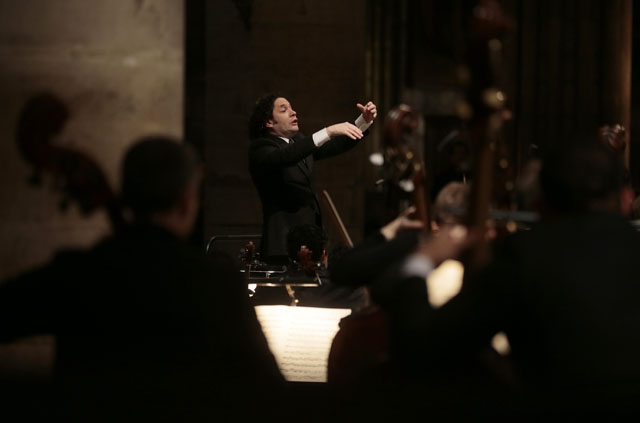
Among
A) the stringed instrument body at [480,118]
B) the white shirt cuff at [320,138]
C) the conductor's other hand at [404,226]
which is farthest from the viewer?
the white shirt cuff at [320,138]

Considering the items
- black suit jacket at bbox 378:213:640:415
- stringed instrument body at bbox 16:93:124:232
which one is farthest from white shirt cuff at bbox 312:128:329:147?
black suit jacket at bbox 378:213:640:415

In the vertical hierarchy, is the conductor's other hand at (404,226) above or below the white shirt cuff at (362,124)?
below

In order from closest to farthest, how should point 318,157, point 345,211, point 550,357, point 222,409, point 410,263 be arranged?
point 222,409 < point 550,357 < point 410,263 < point 318,157 < point 345,211

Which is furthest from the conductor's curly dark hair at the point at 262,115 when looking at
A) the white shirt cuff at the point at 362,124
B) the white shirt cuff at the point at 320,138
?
the white shirt cuff at the point at 362,124

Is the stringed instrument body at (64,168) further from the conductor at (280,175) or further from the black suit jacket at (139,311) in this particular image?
the conductor at (280,175)

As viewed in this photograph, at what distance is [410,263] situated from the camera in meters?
2.25

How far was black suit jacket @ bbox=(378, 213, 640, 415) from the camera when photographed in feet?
6.76

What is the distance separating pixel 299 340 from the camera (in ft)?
13.3

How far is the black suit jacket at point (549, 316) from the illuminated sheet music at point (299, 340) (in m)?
1.90

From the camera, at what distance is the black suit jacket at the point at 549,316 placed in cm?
206

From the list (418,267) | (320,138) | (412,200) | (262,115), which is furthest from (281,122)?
(418,267)

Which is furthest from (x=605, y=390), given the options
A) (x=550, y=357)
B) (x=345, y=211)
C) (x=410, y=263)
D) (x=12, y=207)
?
(x=345, y=211)

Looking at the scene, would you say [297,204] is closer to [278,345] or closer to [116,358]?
[278,345]

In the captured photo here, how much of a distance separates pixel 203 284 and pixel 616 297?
0.83 meters
